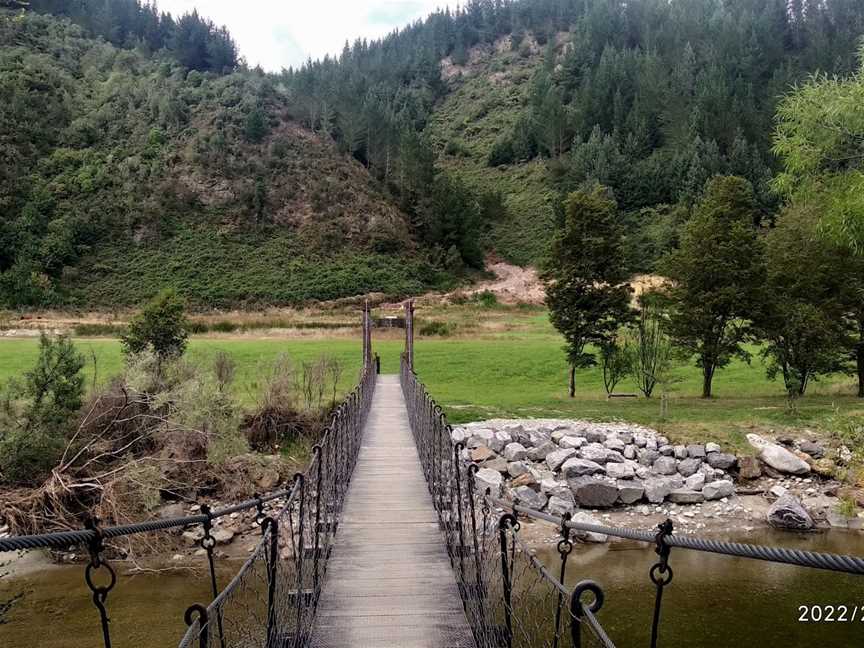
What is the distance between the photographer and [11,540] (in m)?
2.21

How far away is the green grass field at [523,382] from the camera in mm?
15391

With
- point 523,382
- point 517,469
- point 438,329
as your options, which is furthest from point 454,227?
point 517,469

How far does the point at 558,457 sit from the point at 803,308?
28.4 feet

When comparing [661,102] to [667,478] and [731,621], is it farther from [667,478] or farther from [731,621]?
[731,621]

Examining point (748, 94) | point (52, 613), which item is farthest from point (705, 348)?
point (748, 94)

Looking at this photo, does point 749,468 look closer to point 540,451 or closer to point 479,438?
point 540,451

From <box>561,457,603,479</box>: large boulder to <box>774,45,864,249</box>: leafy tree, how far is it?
20.4 ft

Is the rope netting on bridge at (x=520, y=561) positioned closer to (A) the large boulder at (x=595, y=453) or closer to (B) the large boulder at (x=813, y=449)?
(A) the large boulder at (x=595, y=453)

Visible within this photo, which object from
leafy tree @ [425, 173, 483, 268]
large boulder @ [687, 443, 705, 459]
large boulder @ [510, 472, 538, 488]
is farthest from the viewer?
leafy tree @ [425, 173, 483, 268]

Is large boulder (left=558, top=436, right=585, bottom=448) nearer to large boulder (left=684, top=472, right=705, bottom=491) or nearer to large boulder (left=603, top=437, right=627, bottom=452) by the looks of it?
large boulder (left=603, top=437, right=627, bottom=452)

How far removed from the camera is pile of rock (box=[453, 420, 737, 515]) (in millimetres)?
12367

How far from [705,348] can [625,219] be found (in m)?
43.9

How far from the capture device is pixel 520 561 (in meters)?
7.93

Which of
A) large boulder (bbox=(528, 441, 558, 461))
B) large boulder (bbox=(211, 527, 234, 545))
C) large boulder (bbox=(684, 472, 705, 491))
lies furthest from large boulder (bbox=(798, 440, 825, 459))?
large boulder (bbox=(211, 527, 234, 545))
